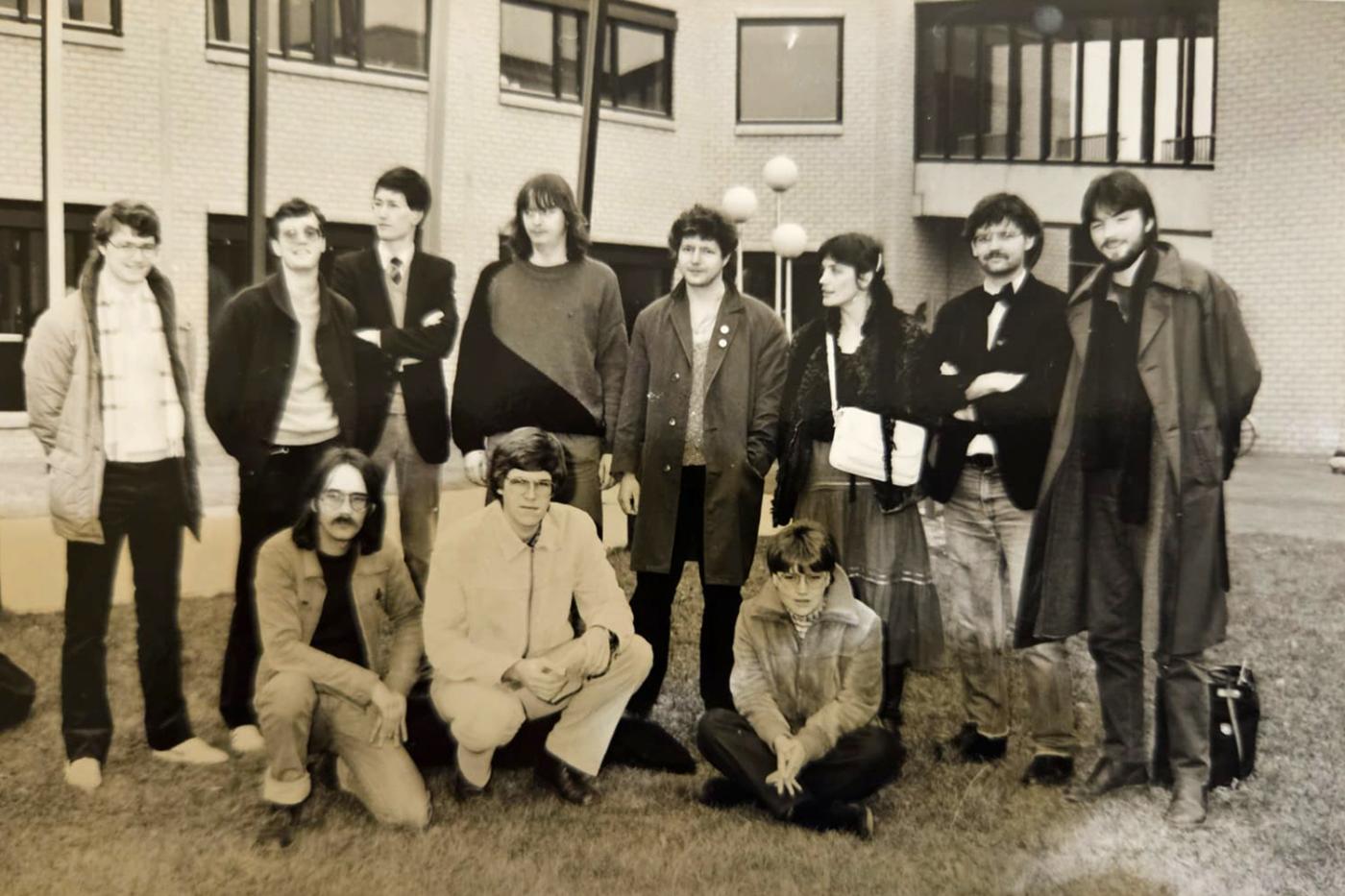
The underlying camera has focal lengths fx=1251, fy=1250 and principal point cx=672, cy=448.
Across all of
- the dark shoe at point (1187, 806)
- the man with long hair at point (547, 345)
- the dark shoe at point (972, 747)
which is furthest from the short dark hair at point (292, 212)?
the dark shoe at point (1187, 806)

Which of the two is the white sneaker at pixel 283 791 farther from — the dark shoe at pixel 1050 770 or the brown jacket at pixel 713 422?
the dark shoe at pixel 1050 770

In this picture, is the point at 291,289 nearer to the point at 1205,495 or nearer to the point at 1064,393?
the point at 1064,393

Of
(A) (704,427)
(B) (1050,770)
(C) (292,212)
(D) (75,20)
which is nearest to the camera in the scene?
(D) (75,20)

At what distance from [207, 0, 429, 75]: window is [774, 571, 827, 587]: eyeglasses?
1515 millimetres

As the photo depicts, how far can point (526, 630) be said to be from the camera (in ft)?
10.2

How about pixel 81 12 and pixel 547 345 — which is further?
pixel 547 345

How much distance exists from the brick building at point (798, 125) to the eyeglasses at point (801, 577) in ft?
2.27

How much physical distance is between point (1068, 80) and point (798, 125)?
672mm

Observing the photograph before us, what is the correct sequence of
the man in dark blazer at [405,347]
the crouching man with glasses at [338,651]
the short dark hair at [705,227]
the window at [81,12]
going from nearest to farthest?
1. the window at [81,12]
2. the crouching man with glasses at [338,651]
3. the man in dark blazer at [405,347]
4. the short dark hair at [705,227]

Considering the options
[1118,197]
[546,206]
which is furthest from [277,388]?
[1118,197]

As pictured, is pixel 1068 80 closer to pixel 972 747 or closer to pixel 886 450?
pixel 886 450

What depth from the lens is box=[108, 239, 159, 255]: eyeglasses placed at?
2873 mm

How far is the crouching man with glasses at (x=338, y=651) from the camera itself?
9.56 feet

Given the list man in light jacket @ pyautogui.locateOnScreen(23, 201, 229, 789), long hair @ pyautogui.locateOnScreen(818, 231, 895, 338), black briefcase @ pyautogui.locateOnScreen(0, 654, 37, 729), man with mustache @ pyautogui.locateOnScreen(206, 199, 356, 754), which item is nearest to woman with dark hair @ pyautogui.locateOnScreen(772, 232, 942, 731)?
long hair @ pyautogui.locateOnScreen(818, 231, 895, 338)
